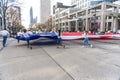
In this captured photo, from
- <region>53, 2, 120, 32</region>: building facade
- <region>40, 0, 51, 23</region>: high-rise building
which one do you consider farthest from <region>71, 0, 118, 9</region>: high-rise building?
<region>40, 0, 51, 23</region>: high-rise building

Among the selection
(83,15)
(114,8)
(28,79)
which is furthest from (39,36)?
(83,15)

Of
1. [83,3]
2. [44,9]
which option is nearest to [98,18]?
[83,3]

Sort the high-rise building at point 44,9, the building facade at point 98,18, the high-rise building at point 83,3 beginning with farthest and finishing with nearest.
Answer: the high-rise building at point 44,9
the high-rise building at point 83,3
the building facade at point 98,18

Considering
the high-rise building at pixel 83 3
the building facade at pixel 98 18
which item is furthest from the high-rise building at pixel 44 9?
the building facade at pixel 98 18

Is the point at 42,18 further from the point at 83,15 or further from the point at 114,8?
the point at 114,8

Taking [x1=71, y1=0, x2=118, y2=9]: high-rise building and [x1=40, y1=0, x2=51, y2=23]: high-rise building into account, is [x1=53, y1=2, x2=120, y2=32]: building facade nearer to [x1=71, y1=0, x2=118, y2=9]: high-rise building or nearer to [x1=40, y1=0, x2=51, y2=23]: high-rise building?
[x1=71, y1=0, x2=118, y2=9]: high-rise building

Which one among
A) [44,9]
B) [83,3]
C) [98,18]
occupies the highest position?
[44,9]

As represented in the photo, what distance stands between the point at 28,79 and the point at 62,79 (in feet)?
3.78

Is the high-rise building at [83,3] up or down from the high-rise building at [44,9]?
down

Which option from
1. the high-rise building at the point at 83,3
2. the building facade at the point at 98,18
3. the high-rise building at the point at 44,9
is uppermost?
the high-rise building at the point at 44,9

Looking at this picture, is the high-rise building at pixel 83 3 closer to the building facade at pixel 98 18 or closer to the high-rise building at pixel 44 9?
the building facade at pixel 98 18

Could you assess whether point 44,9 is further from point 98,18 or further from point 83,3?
point 98,18

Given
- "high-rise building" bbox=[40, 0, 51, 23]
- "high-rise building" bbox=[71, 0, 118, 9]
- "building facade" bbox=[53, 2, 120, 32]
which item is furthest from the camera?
"high-rise building" bbox=[40, 0, 51, 23]

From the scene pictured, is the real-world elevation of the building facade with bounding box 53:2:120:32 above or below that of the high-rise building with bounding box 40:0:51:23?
below
